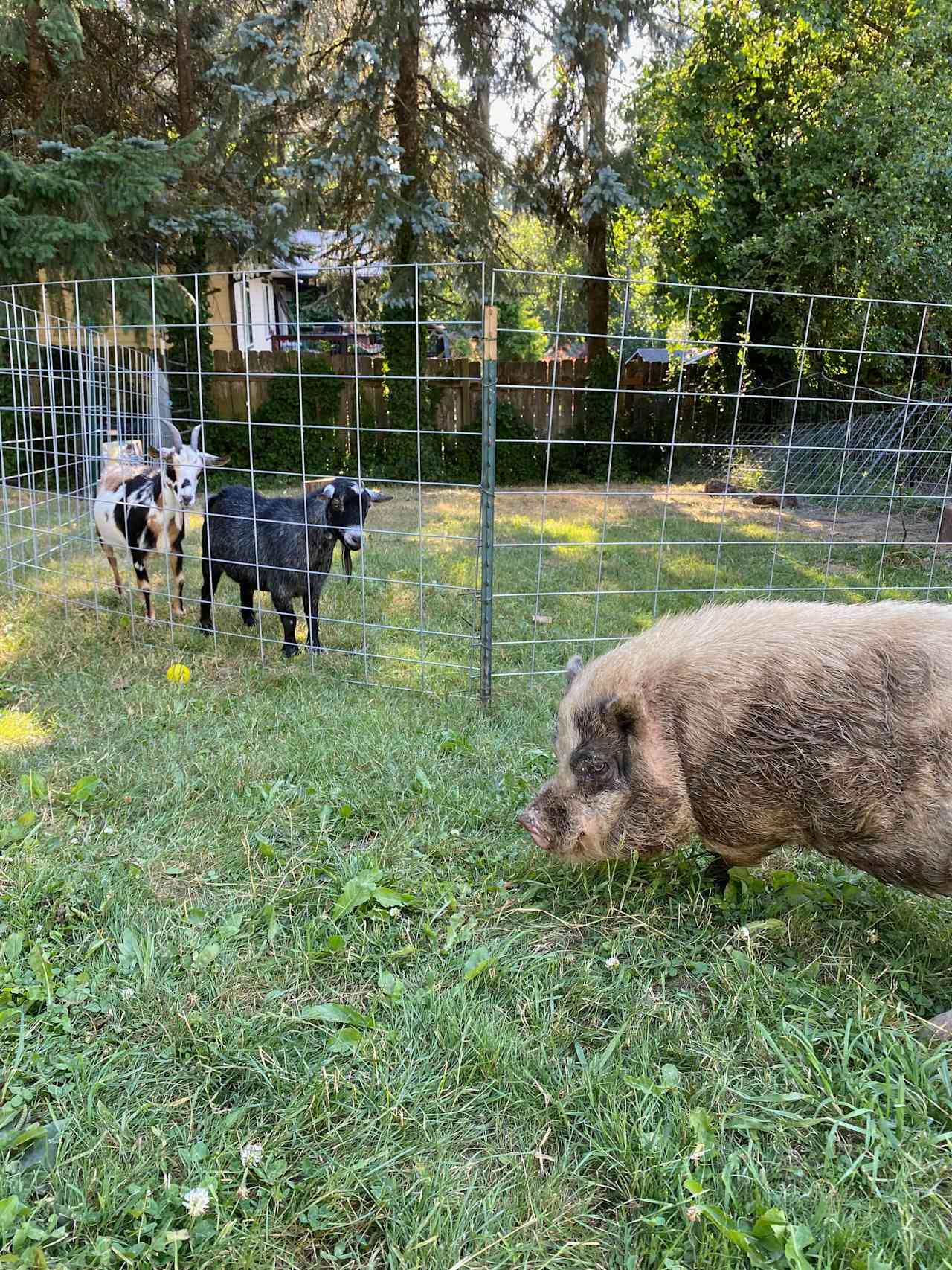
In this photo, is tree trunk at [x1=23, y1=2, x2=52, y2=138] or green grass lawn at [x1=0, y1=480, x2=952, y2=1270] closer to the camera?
green grass lawn at [x1=0, y1=480, x2=952, y2=1270]

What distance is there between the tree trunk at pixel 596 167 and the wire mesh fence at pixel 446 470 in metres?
0.27

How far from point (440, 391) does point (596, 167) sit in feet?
13.7

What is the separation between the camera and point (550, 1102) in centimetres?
203

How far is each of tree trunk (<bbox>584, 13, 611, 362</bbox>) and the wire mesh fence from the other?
10.5 inches

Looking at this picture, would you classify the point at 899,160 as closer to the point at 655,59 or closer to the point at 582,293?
the point at 655,59

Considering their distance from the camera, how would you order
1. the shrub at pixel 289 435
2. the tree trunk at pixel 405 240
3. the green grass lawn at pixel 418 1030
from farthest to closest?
the shrub at pixel 289 435, the tree trunk at pixel 405 240, the green grass lawn at pixel 418 1030

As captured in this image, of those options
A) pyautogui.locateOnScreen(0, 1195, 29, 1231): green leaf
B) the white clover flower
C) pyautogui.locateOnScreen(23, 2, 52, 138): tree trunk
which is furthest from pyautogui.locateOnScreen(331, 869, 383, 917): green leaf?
Result: pyautogui.locateOnScreen(23, 2, 52, 138): tree trunk

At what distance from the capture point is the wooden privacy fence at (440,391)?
555 inches

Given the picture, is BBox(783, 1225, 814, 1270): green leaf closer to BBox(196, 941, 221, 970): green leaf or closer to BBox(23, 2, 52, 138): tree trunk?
BBox(196, 941, 221, 970): green leaf

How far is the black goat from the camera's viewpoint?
5312 millimetres

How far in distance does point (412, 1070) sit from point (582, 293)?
15.3m

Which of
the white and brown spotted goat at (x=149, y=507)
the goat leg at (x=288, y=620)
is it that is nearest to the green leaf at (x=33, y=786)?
the goat leg at (x=288, y=620)

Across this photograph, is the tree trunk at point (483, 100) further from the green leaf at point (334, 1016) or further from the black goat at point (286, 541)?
the green leaf at point (334, 1016)

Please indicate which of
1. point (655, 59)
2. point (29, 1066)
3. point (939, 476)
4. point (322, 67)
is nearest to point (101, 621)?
point (29, 1066)
